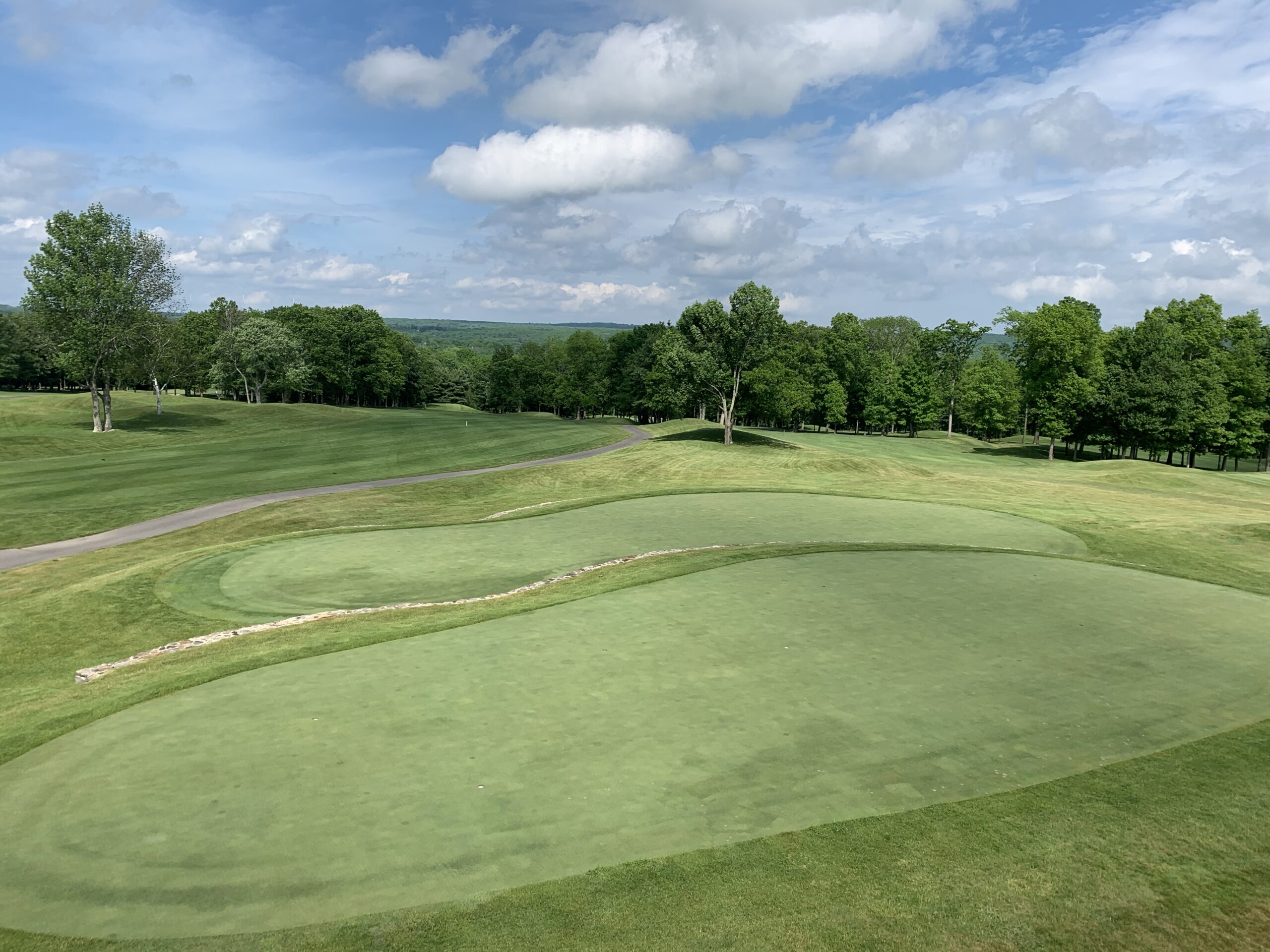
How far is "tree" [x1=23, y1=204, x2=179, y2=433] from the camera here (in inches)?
2223

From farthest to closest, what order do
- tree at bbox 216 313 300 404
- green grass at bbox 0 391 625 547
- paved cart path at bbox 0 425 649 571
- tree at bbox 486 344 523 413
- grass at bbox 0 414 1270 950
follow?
1. tree at bbox 486 344 523 413
2. tree at bbox 216 313 300 404
3. green grass at bbox 0 391 625 547
4. paved cart path at bbox 0 425 649 571
5. grass at bbox 0 414 1270 950

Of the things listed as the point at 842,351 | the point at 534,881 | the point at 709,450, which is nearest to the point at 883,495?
the point at 709,450

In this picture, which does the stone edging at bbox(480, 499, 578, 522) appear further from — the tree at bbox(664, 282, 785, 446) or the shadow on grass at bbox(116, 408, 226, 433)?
the shadow on grass at bbox(116, 408, 226, 433)

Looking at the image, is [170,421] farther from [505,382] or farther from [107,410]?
[505,382]

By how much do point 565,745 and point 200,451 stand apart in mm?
52849

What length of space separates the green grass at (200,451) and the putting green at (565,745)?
80.4ft

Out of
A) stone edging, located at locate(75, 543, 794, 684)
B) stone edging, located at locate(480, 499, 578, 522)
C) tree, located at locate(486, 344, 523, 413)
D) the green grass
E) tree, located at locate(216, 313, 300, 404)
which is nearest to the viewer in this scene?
stone edging, located at locate(75, 543, 794, 684)

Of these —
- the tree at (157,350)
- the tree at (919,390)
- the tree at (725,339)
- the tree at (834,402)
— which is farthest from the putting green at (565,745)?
the tree at (919,390)

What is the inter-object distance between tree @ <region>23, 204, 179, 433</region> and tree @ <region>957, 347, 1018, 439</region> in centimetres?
8379

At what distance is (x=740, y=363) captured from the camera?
180 ft

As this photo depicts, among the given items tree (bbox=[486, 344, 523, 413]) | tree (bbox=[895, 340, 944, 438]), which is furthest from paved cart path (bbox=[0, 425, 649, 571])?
tree (bbox=[486, 344, 523, 413])

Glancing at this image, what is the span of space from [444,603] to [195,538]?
16.9 m

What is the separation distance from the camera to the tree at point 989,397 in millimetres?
85938

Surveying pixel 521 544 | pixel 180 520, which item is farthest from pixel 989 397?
pixel 180 520
